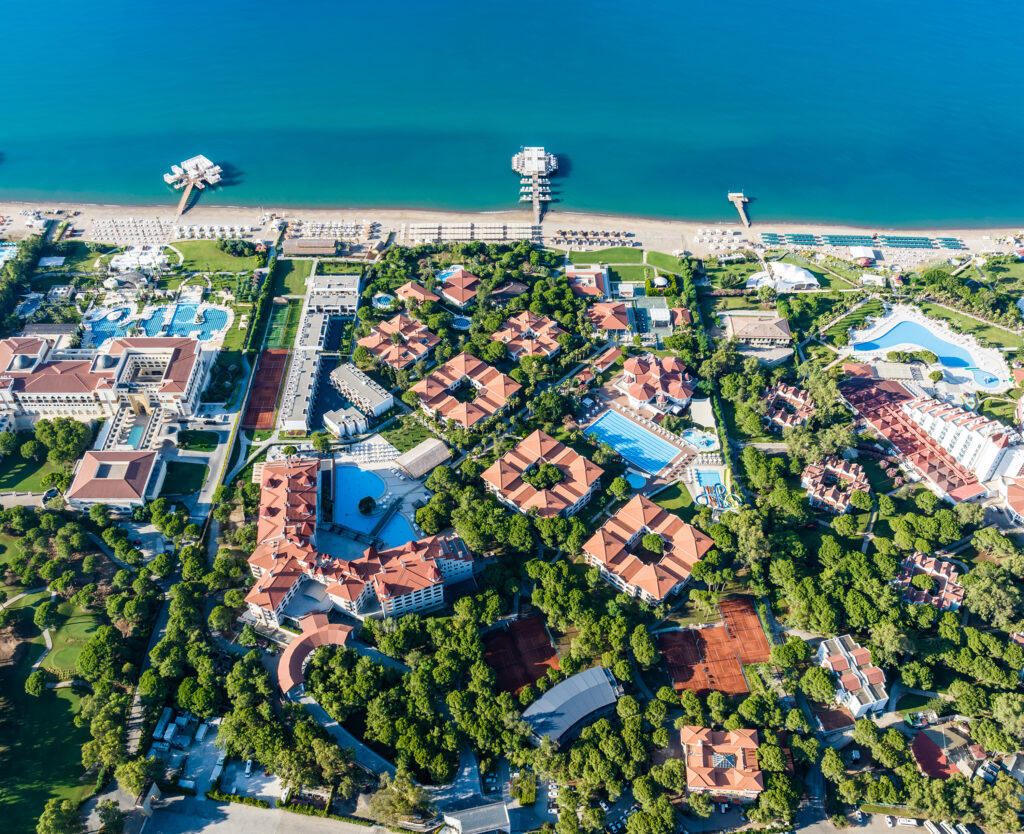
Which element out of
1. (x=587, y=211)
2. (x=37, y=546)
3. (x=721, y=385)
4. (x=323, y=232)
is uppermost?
(x=587, y=211)

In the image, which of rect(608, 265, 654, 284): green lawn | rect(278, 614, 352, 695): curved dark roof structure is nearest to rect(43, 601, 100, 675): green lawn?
rect(278, 614, 352, 695): curved dark roof structure

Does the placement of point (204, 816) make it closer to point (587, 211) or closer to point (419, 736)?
point (419, 736)

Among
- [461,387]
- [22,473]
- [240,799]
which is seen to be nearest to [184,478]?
[22,473]

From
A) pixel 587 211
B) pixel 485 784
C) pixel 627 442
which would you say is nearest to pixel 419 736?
pixel 485 784

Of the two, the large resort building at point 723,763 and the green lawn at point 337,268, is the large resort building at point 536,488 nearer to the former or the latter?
the large resort building at point 723,763

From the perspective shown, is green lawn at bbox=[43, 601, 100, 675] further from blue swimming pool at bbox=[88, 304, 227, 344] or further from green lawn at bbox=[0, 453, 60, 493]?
blue swimming pool at bbox=[88, 304, 227, 344]

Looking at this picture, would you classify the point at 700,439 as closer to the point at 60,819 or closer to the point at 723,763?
the point at 723,763

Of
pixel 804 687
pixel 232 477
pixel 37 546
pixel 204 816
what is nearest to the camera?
pixel 204 816

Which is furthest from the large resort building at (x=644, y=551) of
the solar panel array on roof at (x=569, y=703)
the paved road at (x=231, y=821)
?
the paved road at (x=231, y=821)
